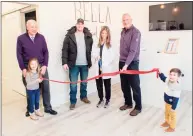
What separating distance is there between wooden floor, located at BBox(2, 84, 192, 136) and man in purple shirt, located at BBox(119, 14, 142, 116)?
8.9 inches

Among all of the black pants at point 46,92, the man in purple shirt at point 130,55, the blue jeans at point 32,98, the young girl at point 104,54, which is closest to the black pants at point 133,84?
the man in purple shirt at point 130,55

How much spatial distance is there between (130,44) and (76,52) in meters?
0.86

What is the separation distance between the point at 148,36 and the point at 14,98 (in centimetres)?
294

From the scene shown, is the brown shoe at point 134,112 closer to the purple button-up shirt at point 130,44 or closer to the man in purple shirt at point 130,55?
the man in purple shirt at point 130,55

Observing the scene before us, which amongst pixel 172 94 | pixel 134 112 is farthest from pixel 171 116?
pixel 134 112

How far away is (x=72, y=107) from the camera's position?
3207 mm

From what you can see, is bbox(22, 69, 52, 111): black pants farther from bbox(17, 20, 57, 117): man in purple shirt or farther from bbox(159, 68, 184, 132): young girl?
bbox(159, 68, 184, 132): young girl

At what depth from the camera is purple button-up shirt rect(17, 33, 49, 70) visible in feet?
8.90

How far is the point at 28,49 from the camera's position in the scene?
273 centimetres

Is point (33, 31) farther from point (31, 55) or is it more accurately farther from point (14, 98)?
point (14, 98)

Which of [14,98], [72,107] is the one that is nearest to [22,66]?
[72,107]

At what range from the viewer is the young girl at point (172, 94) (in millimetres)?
2191

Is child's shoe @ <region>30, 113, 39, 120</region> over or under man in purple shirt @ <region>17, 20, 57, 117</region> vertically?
under

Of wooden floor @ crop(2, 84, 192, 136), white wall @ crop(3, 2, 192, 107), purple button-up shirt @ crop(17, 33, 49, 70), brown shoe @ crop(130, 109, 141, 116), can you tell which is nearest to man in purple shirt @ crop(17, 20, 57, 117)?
purple button-up shirt @ crop(17, 33, 49, 70)
